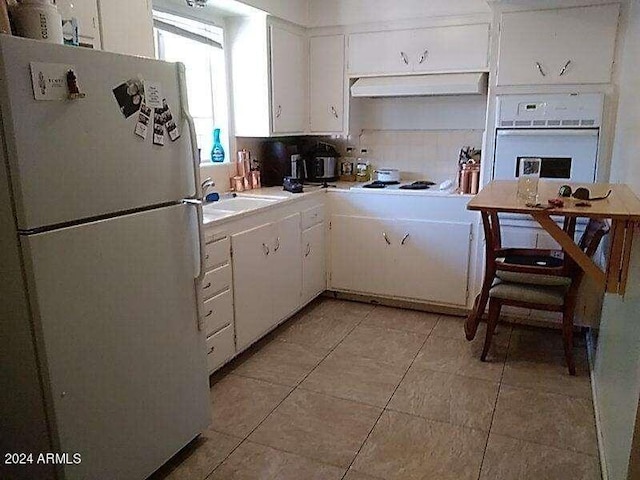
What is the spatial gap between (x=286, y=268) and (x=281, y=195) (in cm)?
48

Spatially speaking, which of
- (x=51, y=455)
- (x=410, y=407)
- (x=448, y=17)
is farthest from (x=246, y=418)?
(x=448, y=17)

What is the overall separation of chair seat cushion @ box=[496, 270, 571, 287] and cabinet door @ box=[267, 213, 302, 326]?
1285mm

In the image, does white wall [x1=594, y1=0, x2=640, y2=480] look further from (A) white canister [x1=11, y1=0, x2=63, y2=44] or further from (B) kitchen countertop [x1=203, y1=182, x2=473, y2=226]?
(A) white canister [x1=11, y1=0, x2=63, y2=44]

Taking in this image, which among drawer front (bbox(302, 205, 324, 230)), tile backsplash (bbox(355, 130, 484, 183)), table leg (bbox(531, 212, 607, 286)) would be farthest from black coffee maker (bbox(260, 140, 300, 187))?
table leg (bbox(531, 212, 607, 286))

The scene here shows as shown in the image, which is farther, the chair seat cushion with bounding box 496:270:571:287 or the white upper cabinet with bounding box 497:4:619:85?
the white upper cabinet with bounding box 497:4:619:85

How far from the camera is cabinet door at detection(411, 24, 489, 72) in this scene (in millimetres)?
3232

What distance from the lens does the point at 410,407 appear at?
8.05ft

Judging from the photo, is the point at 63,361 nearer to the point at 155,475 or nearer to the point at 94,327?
the point at 94,327

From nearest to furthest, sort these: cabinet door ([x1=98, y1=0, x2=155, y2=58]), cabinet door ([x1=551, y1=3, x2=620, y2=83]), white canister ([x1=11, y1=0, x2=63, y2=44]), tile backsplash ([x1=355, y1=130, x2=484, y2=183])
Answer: white canister ([x1=11, y1=0, x2=63, y2=44])
cabinet door ([x1=98, y1=0, x2=155, y2=58])
cabinet door ([x1=551, y1=3, x2=620, y2=83])
tile backsplash ([x1=355, y1=130, x2=484, y2=183])

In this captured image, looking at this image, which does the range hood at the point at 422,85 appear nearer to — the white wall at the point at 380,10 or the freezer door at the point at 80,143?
the white wall at the point at 380,10

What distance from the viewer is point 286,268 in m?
3.28

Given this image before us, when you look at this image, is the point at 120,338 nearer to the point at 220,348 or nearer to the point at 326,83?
the point at 220,348

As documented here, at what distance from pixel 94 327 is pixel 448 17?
287 cm

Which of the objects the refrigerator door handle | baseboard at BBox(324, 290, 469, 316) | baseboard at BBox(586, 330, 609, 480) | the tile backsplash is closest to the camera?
the refrigerator door handle
